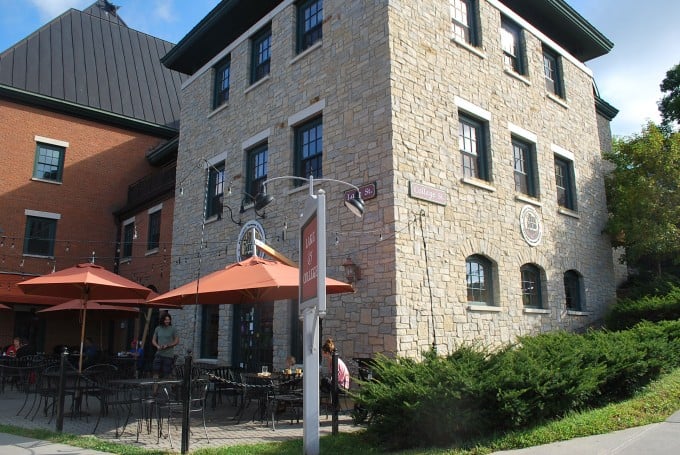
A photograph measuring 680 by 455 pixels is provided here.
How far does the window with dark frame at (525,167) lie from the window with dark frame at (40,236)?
1762 cm

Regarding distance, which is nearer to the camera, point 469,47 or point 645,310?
point 469,47

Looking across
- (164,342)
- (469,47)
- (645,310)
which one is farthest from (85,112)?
(645,310)

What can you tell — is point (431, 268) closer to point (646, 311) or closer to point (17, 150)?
point (646, 311)

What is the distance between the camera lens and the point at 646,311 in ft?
43.7

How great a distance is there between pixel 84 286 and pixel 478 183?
8.54 meters

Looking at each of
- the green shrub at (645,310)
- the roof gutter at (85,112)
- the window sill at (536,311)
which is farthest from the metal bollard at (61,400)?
the roof gutter at (85,112)

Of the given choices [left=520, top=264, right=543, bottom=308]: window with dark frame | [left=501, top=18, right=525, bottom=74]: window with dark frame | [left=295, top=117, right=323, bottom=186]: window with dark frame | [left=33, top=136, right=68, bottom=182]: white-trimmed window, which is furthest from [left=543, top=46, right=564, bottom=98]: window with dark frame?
[left=33, top=136, right=68, bottom=182]: white-trimmed window

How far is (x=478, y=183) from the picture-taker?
12.0m

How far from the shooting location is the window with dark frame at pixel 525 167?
13812 mm

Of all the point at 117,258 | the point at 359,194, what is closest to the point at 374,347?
the point at 359,194

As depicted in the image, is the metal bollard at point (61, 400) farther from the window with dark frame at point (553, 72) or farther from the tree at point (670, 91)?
the tree at point (670, 91)

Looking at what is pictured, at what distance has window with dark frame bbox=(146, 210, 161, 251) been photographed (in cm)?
1931

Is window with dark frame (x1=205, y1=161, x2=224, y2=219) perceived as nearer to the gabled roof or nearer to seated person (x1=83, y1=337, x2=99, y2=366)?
seated person (x1=83, y1=337, x2=99, y2=366)

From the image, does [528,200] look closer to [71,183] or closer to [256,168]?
[256,168]
